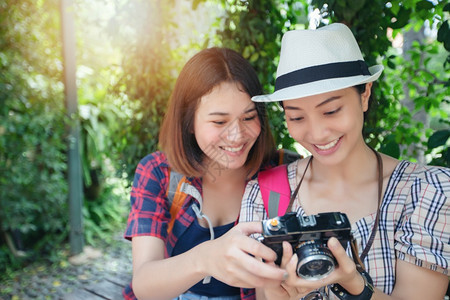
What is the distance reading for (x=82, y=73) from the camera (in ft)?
17.4

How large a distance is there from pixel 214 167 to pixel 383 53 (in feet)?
3.48

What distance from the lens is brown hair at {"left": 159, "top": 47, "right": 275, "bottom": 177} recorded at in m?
1.85

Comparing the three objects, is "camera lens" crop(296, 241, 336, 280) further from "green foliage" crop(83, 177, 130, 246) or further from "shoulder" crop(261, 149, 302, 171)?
"green foliage" crop(83, 177, 130, 246)

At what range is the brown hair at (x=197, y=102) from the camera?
1.85m

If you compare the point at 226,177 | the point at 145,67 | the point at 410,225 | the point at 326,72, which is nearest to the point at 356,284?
the point at 410,225

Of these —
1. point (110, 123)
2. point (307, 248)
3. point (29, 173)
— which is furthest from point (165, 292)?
point (110, 123)

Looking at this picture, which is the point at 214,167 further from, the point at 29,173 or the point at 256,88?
the point at 29,173

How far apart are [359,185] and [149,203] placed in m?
0.93

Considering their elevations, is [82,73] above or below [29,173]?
above

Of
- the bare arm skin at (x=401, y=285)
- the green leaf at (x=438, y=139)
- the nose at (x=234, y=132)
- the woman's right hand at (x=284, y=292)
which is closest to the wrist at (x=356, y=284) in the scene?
the bare arm skin at (x=401, y=285)

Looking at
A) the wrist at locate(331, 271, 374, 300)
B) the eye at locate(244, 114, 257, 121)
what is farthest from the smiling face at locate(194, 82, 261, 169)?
the wrist at locate(331, 271, 374, 300)

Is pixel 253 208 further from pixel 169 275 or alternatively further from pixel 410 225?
pixel 410 225

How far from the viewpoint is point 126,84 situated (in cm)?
327

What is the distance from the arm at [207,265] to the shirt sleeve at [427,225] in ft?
1.64
